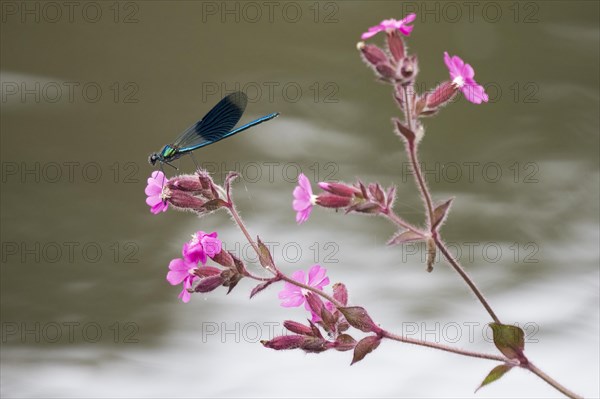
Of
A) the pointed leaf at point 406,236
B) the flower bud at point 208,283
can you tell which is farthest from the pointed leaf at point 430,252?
the flower bud at point 208,283

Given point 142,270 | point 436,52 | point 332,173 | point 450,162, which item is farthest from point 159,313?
point 436,52

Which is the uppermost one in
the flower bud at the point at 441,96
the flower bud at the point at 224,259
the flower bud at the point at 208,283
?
the flower bud at the point at 441,96

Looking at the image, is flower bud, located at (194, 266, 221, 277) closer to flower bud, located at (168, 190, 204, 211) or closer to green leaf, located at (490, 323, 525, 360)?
flower bud, located at (168, 190, 204, 211)

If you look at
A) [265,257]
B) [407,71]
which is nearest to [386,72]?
[407,71]

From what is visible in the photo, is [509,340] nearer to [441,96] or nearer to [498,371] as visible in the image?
[498,371]

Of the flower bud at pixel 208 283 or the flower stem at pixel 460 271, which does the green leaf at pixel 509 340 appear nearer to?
the flower stem at pixel 460 271

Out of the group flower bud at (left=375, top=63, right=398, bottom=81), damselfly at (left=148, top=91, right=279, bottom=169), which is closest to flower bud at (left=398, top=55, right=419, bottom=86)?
flower bud at (left=375, top=63, right=398, bottom=81)
